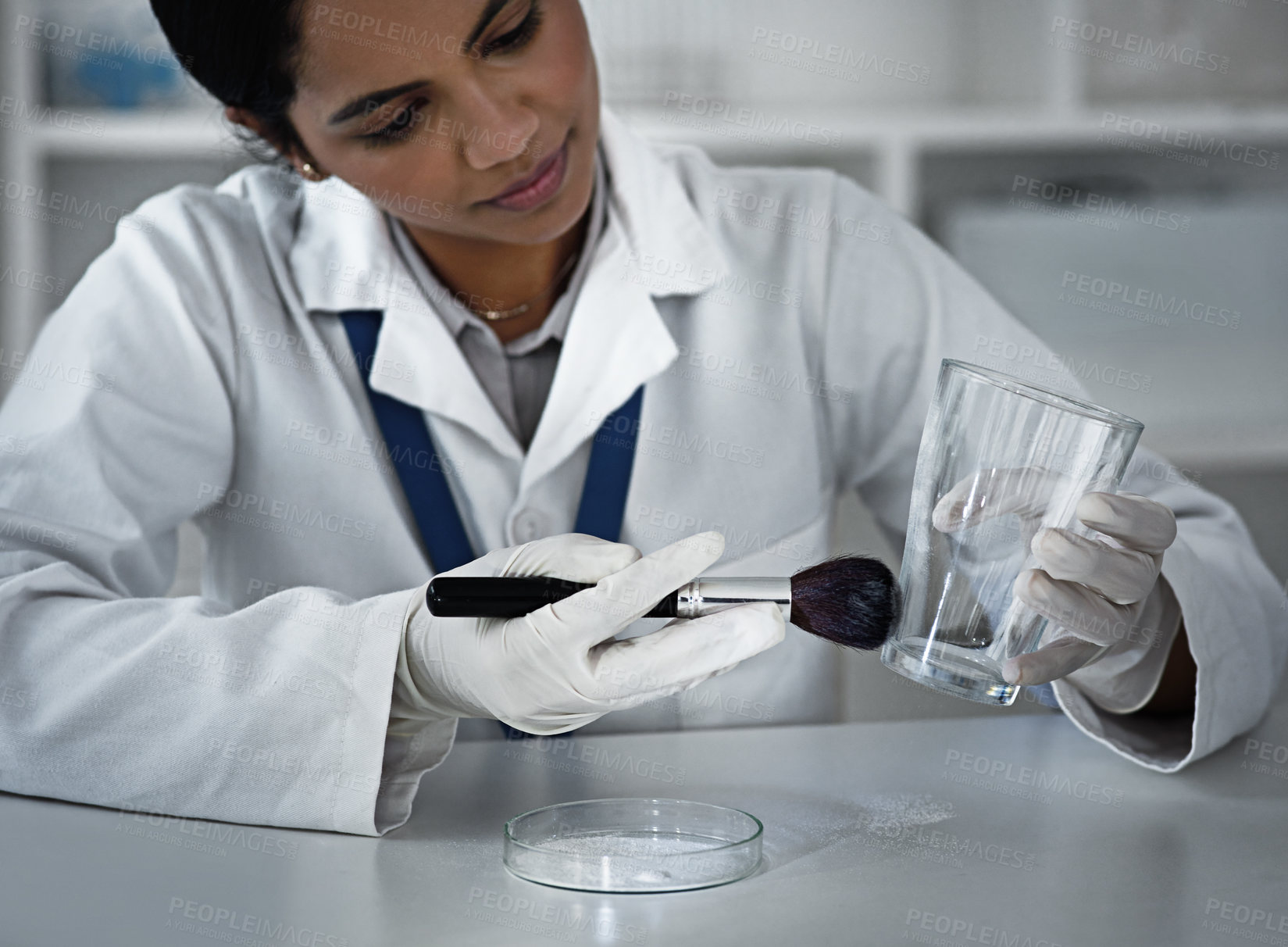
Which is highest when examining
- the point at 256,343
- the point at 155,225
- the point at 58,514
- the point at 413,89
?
the point at 413,89

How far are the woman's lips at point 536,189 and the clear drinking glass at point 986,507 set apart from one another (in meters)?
0.56

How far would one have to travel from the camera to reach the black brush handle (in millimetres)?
761

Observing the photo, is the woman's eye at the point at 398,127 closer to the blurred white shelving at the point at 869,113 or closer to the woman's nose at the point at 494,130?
the woman's nose at the point at 494,130

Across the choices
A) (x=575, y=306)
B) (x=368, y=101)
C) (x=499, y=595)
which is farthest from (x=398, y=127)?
(x=499, y=595)

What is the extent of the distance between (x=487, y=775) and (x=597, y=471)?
1.27 feet

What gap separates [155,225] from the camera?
1.31m

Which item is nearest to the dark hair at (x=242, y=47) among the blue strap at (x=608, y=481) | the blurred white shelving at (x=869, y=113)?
the blue strap at (x=608, y=481)

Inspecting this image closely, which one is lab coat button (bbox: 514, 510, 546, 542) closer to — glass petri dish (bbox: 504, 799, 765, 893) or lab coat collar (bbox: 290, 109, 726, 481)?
lab coat collar (bbox: 290, 109, 726, 481)

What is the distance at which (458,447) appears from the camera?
127 cm

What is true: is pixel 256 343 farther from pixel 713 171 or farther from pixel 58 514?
pixel 713 171

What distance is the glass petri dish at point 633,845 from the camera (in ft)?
2.37

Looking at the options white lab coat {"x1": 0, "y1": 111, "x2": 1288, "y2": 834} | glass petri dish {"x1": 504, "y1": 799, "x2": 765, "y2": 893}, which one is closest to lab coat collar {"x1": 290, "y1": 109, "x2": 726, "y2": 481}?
white lab coat {"x1": 0, "y1": 111, "x2": 1288, "y2": 834}

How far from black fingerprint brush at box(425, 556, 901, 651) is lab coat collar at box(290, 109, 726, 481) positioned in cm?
44

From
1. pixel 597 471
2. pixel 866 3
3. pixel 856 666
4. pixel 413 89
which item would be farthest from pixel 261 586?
pixel 866 3
